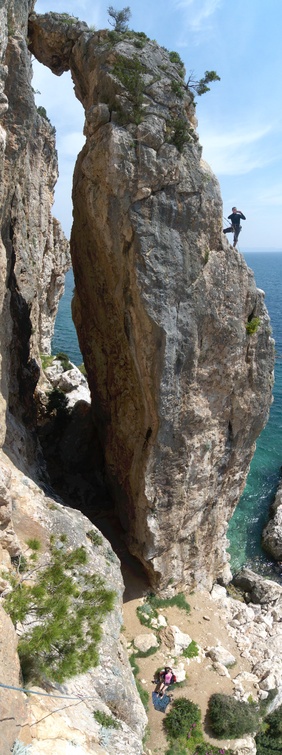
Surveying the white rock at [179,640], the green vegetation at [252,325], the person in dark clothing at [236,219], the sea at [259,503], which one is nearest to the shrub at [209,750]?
the white rock at [179,640]

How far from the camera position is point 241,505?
33.2 m

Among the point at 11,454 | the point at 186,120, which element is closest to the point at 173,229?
the point at 186,120

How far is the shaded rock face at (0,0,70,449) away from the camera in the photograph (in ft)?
42.8

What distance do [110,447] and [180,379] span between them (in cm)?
684

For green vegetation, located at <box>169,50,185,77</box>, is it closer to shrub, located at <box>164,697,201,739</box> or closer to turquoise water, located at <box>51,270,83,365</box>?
shrub, located at <box>164,697,201,739</box>

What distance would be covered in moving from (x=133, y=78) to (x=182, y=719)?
22.3 m

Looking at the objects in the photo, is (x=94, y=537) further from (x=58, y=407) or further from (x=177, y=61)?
(x=177, y=61)

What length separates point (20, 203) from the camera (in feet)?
54.0

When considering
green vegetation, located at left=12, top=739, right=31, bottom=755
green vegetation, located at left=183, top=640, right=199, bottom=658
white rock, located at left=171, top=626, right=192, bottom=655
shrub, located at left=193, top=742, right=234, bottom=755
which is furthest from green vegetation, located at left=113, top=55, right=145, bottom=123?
shrub, located at left=193, top=742, right=234, bottom=755

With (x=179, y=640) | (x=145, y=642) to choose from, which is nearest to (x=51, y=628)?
(x=145, y=642)

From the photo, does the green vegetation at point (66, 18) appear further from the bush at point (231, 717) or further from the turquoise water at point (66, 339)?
the turquoise water at point (66, 339)

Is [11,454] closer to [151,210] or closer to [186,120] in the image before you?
[151,210]

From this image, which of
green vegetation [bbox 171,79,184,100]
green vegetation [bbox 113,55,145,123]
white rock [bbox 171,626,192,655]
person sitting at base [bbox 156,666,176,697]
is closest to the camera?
green vegetation [bbox 113,55,145,123]

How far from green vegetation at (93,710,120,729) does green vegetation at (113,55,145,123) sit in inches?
665
